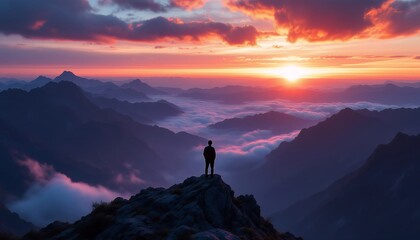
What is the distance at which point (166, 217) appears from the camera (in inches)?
1302

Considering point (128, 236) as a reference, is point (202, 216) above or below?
above

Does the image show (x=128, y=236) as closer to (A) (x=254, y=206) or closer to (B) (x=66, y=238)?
(B) (x=66, y=238)

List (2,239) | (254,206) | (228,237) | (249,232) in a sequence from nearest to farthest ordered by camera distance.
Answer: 1. (228,237)
2. (2,239)
3. (249,232)
4. (254,206)

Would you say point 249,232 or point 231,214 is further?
point 231,214

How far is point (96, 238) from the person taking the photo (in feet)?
106

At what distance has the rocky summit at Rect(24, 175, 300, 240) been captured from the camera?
31.1 m

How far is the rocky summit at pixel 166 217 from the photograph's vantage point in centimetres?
3112

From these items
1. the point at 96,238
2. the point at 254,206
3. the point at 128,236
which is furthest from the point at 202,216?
the point at 254,206

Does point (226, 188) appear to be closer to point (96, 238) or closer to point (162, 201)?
point (162, 201)

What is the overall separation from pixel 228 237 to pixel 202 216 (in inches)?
289

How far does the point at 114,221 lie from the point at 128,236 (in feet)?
15.5

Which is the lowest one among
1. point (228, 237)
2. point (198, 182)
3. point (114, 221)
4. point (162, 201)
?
point (228, 237)

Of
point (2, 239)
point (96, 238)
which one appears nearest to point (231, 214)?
point (96, 238)

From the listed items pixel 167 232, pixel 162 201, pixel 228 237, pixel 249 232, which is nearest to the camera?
pixel 228 237
